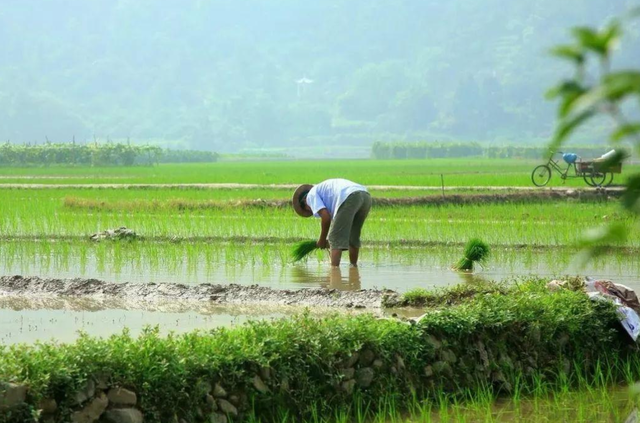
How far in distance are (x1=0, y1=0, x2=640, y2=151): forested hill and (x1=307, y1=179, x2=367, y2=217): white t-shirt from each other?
319 feet

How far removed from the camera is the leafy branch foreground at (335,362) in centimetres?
373

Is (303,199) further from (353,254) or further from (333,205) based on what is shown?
(353,254)

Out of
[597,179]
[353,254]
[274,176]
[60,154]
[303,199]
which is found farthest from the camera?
[60,154]

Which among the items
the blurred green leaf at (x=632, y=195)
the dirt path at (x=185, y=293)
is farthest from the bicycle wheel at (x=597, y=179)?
the blurred green leaf at (x=632, y=195)

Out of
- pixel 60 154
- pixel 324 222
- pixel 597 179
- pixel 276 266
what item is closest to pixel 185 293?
pixel 324 222

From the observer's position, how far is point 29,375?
3543 mm

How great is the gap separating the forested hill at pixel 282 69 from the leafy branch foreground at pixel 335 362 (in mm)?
100875

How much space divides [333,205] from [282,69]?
124841 millimetres

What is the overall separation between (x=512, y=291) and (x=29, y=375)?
3.60 m

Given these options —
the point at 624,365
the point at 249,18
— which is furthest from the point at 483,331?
the point at 249,18

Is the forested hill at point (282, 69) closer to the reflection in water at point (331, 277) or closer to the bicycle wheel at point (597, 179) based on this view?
the bicycle wheel at point (597, 179)

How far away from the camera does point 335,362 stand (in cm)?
446

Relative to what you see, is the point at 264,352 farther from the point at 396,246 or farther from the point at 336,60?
the point at 336,60

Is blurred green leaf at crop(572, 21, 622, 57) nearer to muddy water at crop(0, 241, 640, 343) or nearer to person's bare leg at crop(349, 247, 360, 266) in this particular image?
muddy water at crop(0, 241, 640, 343)
